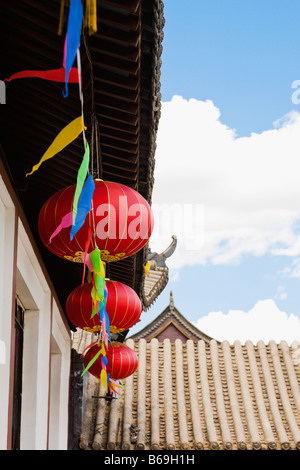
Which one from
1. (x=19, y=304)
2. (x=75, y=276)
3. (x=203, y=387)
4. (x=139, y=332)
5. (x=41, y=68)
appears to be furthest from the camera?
(x=139, y=332)

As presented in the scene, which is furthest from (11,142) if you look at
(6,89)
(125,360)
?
(125,360)

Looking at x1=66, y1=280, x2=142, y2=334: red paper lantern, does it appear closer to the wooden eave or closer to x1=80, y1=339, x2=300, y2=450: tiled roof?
the wooden eave

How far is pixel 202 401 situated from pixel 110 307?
4.75 m

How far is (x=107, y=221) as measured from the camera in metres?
3.78

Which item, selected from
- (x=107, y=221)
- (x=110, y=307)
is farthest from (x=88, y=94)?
(x=110, y=307)

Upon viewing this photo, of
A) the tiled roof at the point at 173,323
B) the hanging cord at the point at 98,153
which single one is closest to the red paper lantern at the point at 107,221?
the hanging cord at the point at 98,153

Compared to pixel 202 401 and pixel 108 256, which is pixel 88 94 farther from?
pixel 202 401

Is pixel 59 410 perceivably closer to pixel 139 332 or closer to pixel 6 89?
pixel 6 89

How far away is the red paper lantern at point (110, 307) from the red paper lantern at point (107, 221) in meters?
1.35

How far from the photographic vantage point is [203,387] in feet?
32.6

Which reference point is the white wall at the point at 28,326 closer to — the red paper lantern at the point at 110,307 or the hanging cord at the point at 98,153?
the red paper lantern at the point at 110,307

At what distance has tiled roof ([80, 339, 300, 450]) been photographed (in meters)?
8.79

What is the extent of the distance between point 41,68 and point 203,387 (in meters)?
7.12

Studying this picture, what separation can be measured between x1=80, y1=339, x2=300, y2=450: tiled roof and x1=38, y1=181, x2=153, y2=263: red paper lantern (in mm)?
5211
